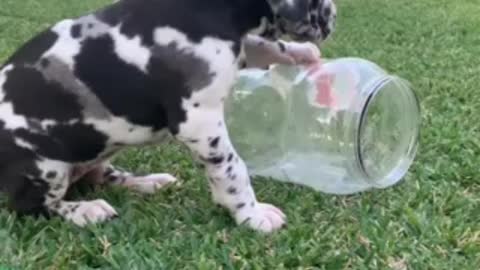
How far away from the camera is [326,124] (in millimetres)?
2887

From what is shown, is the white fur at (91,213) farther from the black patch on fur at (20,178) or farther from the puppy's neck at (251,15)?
the puppy's neck at (251,15)

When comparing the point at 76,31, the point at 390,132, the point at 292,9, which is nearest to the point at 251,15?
the point at 292,9

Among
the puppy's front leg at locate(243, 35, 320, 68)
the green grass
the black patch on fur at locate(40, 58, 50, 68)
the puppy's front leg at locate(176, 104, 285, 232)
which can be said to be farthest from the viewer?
the puppy's front leg at locate(243, 35, 320, 68)

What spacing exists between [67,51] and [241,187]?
63 cm

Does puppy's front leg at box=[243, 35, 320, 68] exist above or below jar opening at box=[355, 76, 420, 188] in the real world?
above

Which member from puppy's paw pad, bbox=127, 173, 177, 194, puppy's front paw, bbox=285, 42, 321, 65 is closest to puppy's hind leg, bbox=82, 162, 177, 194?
puppy's paw pad, bbox=127, 173, 177, 194

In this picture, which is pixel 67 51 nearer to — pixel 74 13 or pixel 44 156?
pixel 44 156

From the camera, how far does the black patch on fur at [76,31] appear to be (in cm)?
243

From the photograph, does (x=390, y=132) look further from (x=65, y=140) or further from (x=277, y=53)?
(x=65, y=140)

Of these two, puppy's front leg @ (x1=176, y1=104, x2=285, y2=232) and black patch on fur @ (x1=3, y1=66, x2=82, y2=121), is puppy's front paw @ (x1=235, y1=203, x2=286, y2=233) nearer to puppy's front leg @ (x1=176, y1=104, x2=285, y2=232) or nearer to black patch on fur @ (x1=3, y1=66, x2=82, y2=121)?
puppy's front leg @ (x1=176, y1=104, x2=285, y2=232)

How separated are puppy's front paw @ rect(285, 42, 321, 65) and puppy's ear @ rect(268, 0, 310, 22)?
0.31 m

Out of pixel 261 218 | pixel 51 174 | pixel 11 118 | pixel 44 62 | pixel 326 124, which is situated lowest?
pixel 326 124

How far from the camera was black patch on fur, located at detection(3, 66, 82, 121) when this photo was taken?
7.86 feet

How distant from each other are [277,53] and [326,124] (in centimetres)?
31
